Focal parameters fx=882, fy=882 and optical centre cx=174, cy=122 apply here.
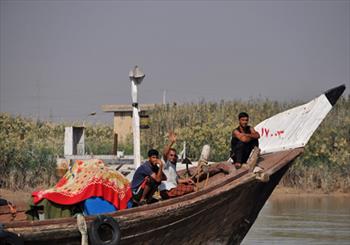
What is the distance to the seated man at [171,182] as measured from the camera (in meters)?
9.65

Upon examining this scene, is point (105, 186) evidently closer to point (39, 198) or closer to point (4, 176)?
point (39, 198)

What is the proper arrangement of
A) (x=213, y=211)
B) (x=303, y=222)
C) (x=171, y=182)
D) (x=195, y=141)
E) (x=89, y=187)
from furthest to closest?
(x=195, y=141)
(x=303, y=222)
(x=171, y=182)
(x=213, y=211)
(x=89, y=187)

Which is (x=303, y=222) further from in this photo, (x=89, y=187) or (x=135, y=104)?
(x=89, y=187)

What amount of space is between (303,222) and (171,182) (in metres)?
6.57

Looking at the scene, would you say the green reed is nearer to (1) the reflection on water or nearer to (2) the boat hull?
(1) the reflection on water

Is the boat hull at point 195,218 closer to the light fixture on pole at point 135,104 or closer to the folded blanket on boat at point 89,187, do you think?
the folded blanket on boat at point 89,187

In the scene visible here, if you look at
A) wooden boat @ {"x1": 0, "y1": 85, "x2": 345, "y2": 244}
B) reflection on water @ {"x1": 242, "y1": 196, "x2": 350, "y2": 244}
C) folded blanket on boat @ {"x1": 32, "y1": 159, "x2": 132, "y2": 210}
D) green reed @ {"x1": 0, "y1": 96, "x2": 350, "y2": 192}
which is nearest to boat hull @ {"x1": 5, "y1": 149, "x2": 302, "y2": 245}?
wooden boat @ {"x1": 0, "y1": 85, "x2": 345, "y2": 244}

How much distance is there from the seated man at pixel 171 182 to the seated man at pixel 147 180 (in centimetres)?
37

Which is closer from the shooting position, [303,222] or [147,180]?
[147,180]

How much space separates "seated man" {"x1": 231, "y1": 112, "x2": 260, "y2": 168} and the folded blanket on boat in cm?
178

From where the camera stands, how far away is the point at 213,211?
931cm

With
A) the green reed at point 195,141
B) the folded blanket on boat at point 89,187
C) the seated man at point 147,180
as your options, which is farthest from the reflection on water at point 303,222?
the folded blanket on boat at point 89,187

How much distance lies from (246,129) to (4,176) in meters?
10.8

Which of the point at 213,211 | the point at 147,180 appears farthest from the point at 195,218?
the point at 147,180
